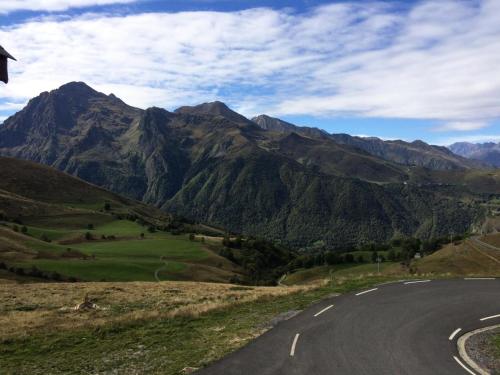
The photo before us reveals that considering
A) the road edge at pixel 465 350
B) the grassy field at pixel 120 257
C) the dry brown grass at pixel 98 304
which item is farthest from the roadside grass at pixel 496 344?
the grassy field at pixel 120 257

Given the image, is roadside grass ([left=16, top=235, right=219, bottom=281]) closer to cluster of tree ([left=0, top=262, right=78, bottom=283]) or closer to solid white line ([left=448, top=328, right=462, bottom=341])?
cluster of tree ([left=0, top=262, right=78, bottom=283])

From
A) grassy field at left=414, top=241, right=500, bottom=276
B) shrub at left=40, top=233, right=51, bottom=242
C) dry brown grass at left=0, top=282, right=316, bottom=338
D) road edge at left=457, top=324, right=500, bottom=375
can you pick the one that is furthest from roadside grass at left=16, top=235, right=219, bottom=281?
road edge at left=457, top=324, right=500, bottom=375

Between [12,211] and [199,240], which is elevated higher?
[12,211]

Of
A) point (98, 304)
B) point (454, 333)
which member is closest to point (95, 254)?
point (98, 304)

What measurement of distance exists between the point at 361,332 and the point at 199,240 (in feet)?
585

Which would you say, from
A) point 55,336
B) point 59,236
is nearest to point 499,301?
point 55,336

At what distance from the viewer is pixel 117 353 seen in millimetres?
22062

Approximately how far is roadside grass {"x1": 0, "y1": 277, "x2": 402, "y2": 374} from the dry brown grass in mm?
145

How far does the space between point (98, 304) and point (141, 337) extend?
1503cm

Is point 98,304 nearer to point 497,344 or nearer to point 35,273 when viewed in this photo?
point 497,344

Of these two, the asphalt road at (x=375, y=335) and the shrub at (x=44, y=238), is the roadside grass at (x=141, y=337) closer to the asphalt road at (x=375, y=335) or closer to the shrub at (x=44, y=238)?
the asphalt road at (x=375, y=335)

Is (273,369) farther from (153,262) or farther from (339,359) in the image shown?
(153,262)

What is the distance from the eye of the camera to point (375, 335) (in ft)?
76.8

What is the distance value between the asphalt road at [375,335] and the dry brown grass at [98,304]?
783 cm
